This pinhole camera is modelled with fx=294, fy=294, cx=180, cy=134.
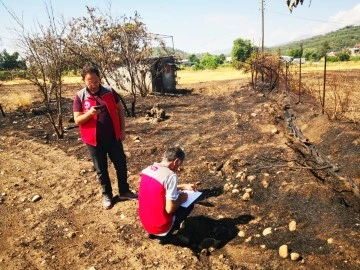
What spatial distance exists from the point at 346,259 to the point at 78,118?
10.3ft

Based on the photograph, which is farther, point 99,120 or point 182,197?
point 99,120

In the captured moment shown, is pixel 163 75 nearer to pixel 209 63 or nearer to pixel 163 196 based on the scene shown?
pixel 163 196

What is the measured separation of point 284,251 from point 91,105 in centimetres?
267

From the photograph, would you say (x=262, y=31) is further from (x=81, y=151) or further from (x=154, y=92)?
(x=81, y=151)

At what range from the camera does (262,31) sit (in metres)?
27.7

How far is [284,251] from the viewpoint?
2783 mm

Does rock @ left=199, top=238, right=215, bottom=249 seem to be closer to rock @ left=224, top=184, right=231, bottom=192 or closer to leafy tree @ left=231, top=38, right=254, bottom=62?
rock @ left=224, top=184, right=231, bottom=192

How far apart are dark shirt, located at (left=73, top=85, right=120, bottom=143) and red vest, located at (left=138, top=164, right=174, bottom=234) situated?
111cm

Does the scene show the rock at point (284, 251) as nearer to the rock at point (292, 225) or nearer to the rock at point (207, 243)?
the rock at point (292, 225)

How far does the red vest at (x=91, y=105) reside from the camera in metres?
3.61

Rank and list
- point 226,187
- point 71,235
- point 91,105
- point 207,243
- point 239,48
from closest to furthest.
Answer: point 207,243, point 71,235, point 91,105, point 226,187, point 239,48

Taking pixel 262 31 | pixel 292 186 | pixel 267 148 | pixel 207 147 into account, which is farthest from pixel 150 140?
pixel 262 31

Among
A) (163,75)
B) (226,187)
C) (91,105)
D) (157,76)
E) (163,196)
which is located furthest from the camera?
(163,75)

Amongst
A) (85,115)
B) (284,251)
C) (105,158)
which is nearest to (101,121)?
(85,115)
